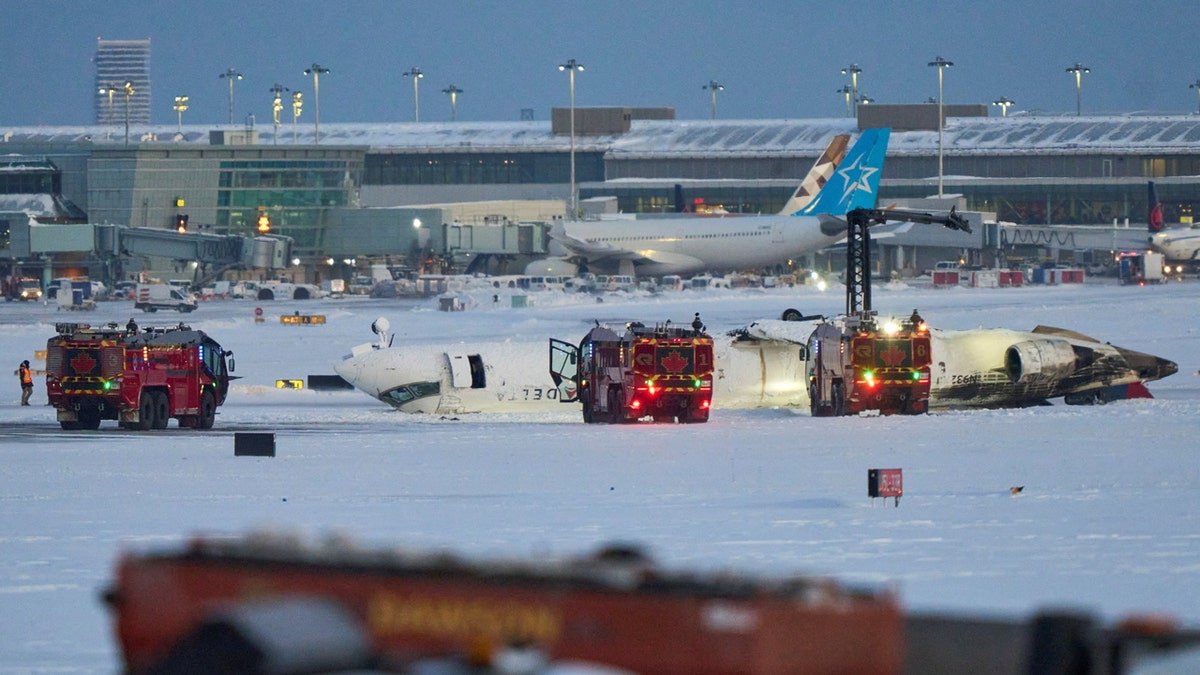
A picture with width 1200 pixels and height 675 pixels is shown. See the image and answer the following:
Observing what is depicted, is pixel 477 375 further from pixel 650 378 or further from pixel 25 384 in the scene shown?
pixel 25 384

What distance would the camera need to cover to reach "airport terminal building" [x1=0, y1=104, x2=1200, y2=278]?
122750 millimetres

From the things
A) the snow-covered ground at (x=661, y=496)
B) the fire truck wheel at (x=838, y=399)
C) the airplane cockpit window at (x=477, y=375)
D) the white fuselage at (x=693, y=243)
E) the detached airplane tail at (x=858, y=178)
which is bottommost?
the snow-covered ground at (x=661, y=496)

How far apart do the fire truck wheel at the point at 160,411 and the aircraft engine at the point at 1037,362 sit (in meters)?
20.3

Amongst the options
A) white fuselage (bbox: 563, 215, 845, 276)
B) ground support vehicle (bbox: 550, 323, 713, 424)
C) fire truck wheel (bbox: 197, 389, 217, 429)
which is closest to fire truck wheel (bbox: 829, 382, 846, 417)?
ground support vehicle (bbox: 550, 323, 713, 424)

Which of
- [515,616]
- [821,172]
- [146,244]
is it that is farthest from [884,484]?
[146,244]

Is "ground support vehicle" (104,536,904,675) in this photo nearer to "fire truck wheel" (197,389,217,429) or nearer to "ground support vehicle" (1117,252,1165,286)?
"fire truck wheel" (197,389,217,429)

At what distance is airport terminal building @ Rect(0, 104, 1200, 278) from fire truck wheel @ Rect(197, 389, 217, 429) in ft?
274

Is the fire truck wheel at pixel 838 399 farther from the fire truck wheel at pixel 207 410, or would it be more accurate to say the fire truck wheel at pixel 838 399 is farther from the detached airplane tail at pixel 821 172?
the detached airplane tail at pixel 821 172

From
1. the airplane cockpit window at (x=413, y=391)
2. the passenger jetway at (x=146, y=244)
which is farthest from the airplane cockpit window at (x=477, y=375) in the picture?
the passenger jetway at (x=146, y=244)

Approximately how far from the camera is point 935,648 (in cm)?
745

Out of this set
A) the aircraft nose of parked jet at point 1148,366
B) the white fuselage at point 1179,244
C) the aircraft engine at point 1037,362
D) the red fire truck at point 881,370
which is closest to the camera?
the red fire truck at point 881,370

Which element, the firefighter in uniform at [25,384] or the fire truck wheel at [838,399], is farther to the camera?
the firefighter in uniform at [25,384]

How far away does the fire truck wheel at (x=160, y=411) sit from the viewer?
40.3 metres

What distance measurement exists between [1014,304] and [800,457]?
52074 millimetres
